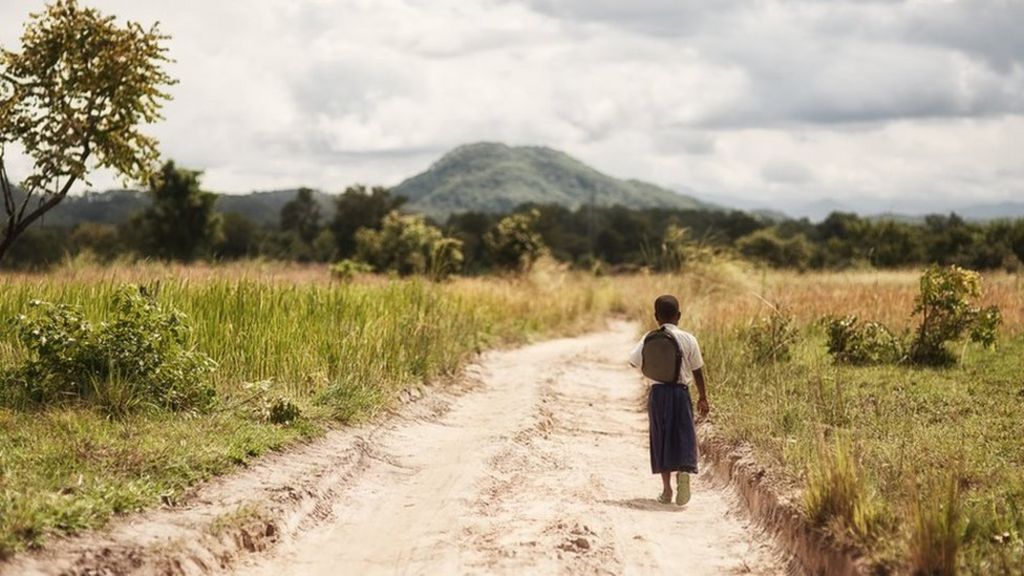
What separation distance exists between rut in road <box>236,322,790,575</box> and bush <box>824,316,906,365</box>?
3795mm

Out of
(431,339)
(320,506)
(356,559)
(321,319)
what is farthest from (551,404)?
(356,559)

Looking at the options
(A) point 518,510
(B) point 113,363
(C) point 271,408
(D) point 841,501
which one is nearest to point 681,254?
(C) point 271,408

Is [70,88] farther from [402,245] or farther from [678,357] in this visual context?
[402,245]

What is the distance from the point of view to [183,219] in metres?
53.8

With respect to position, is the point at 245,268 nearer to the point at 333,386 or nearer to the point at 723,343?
the point at 333,386

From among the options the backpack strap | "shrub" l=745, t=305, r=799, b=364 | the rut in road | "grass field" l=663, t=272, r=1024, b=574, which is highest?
the backpack strap

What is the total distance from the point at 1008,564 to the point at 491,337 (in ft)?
52.4

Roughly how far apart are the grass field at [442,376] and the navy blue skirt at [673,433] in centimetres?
66

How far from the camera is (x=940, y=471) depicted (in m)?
7.28

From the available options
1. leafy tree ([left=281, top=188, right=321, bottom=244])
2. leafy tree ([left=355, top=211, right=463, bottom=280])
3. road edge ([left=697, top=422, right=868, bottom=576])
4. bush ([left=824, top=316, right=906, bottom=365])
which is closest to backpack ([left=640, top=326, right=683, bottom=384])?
road edge ([left=697, top=422, right=868, bottom=576])

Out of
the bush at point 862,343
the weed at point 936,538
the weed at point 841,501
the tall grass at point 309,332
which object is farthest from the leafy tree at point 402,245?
the weed at point 936,538

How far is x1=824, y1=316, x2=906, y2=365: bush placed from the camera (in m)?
15.3

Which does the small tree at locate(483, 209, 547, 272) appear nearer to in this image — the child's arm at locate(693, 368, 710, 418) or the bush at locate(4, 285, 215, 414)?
the bush at locate(4, 285, 215, 414)

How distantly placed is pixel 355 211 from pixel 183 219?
16.3 meters
